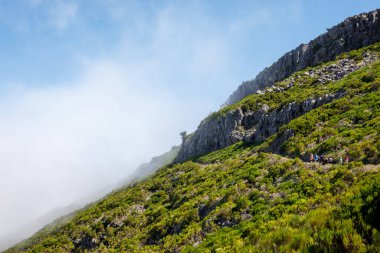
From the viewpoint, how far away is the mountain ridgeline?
14234 millimetres

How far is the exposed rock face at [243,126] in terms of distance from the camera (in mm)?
44353

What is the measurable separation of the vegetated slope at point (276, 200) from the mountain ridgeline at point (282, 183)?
0.29 feet

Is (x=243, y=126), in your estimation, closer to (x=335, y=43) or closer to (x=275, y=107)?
(x=275, y=107)

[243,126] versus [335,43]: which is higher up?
[335,43]

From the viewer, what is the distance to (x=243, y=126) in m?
56.8

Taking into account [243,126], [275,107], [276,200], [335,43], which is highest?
[335,43]

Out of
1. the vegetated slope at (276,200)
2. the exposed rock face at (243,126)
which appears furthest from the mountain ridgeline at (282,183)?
the exposed rock face at (243,126)

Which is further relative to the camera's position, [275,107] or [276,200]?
[275,107]

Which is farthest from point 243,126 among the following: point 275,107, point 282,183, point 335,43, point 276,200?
point 276,200

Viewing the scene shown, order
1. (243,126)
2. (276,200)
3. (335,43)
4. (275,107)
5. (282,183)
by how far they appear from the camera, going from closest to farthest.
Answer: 1. (276,200)
2. (282,183)
3. (275,107)
4. (243,126)
5. (335,43)

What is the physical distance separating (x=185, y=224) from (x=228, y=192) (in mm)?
4598

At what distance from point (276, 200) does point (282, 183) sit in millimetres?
3085

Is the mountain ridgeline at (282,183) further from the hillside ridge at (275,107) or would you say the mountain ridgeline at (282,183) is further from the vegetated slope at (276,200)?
the hillside ridge at (275,107)

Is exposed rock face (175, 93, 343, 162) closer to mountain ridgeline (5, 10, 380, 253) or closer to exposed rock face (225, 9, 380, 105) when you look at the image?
mountain ridgeline (5, 10, 380, 253)
